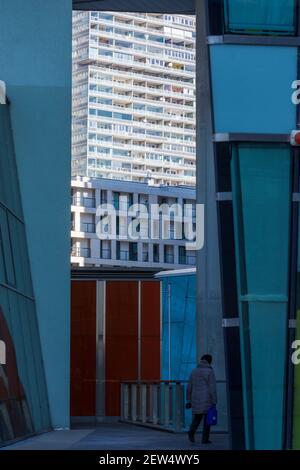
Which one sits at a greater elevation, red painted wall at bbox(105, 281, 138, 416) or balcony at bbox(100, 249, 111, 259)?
balcony at bbox(100, 249, 111, 259)

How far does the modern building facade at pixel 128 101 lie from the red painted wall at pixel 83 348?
14943cm

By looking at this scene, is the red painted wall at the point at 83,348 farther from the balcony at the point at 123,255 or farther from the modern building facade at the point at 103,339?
the balcony at the point at 123,255

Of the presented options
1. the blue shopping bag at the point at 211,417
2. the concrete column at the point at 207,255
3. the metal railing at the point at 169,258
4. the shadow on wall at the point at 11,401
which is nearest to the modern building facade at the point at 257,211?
the blue shopping bag at the point at 211,417

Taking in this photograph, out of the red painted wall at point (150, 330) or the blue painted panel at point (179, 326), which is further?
the blue painted panel at point (179, 326)

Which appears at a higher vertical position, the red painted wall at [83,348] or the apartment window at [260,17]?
the apartment window at [260,17]

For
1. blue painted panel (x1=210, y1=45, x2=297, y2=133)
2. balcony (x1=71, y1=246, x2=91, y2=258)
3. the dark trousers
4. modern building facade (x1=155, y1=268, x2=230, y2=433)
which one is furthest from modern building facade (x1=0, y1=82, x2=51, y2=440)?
balcony (x1=71, y1=246, x2=91, y2=258)

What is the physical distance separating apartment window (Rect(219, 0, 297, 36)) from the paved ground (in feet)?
20.6

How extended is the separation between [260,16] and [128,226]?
13180cm

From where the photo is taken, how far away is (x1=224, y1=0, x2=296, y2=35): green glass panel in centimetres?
1677

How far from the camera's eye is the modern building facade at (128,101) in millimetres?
185875

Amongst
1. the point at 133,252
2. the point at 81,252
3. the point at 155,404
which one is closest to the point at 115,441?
the point at 155,404

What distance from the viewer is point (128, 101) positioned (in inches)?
7608

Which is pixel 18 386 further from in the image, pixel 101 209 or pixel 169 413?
pixel 101 209

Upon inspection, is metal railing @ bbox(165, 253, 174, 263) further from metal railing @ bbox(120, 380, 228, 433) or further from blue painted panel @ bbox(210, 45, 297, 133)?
blue painted panel @ bbox(210, 45, 297, 133)
